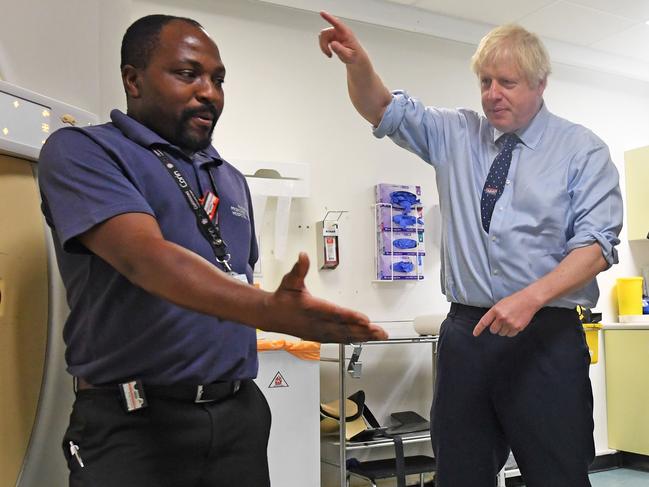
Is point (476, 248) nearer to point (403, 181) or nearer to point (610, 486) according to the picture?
point (403, 181)

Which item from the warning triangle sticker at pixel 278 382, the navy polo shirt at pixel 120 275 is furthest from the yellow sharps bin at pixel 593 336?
the navy polo shirt at pixel 120 275

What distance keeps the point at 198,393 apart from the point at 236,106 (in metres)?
2.76

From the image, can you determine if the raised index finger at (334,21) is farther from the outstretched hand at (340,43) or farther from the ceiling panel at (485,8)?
the ceiling panel at (485,8)

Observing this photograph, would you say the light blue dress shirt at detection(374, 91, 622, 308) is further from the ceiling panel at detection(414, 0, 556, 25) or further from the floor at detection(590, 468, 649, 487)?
the floor at detection(590, 468, 649, 487)

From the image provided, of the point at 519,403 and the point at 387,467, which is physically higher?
the point at 519,403

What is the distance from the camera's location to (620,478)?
408cm

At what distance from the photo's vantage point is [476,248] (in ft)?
5.52

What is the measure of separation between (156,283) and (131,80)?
0.48 meters

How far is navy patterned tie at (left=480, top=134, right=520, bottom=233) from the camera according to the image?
1.68 meters

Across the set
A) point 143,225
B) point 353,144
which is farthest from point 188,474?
point 353,144

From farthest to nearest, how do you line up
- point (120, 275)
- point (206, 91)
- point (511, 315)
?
point (511, 315) < point (206, 91) < point (120, 275)

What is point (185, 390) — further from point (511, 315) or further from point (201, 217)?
point (511, 315)

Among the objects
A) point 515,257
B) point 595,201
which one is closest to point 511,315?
point 515,257

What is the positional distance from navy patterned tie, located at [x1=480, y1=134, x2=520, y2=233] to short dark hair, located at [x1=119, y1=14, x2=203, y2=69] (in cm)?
88
